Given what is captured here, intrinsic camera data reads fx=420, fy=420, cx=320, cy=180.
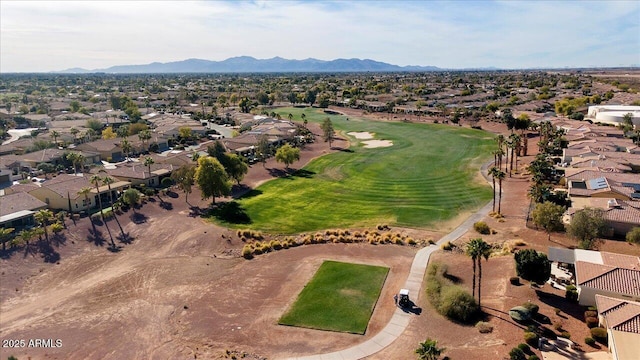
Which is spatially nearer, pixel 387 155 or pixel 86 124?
pixel 387 155

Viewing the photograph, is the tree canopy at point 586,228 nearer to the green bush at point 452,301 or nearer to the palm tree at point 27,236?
the green bush at point 452,301

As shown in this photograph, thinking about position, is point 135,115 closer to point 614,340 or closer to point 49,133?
point 49,133

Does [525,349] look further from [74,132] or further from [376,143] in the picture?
[74,132]

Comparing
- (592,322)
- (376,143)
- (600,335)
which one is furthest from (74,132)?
(600,335)

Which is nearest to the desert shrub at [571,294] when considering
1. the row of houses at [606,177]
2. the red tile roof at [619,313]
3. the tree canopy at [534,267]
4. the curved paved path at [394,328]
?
the tree canopy at [534,267]

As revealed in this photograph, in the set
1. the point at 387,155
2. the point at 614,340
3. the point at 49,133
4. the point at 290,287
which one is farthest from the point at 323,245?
the point at 49,133

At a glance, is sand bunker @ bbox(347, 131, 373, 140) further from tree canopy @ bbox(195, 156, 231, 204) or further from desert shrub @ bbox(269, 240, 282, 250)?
desert shrub @ bbox(269, 240, 282, 250)

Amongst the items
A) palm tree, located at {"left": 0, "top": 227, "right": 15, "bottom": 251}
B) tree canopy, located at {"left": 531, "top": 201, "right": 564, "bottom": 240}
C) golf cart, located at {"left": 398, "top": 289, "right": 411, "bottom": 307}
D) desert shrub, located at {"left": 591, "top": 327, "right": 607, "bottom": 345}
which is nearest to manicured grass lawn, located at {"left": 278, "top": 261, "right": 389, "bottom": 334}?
golf cart, located at {"left": 398, "top": 289, "right": 411, "bottom": 307}

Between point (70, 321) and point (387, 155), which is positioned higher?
point (387, 155)
